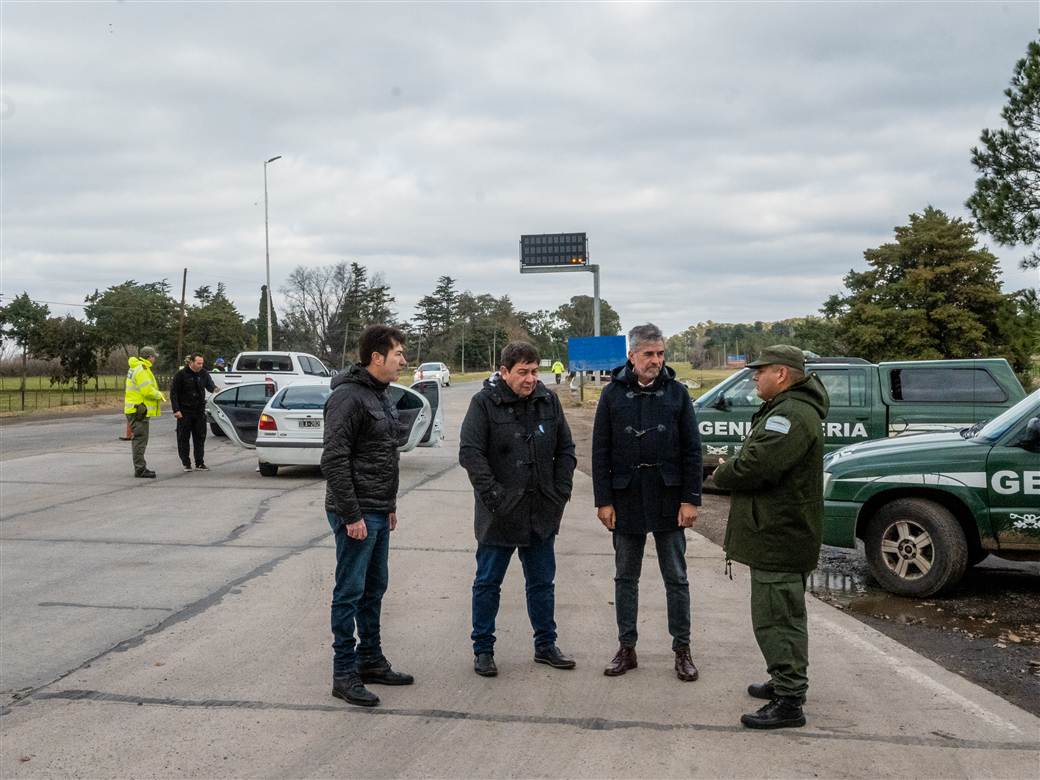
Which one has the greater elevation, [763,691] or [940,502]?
[940,502]

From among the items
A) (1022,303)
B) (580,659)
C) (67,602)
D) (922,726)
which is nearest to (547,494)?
(580,659)

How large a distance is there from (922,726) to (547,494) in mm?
2182

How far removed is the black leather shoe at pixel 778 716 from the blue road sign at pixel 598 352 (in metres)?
31.0

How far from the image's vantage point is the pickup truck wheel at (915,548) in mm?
6965

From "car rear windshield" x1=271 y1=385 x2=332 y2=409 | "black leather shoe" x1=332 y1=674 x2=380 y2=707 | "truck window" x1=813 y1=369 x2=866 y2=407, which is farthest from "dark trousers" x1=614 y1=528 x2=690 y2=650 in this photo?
"car rear windshield" x1=271 y1=385 x2=332 y2=409

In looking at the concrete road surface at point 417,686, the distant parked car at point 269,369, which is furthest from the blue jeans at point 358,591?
the distant parked car at point 269,369

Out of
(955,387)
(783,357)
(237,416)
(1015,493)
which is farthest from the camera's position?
(237,416)

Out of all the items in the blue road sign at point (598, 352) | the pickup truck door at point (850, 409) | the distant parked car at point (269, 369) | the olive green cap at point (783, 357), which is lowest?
the pickup truck door at point (850, 409)

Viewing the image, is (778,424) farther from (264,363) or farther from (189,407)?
(264,363)

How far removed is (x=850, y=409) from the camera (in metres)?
11.7

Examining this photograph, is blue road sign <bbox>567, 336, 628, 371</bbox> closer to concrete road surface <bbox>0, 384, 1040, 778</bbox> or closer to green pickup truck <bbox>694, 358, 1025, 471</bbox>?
green pickup truck <bbox>694, 358, 1025, 471</bbox>

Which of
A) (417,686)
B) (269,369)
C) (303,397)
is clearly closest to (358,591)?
(417,686)

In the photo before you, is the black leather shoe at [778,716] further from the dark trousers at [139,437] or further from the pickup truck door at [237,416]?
the pickup truck door at [237,416]

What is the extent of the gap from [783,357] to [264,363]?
22.0 metres
